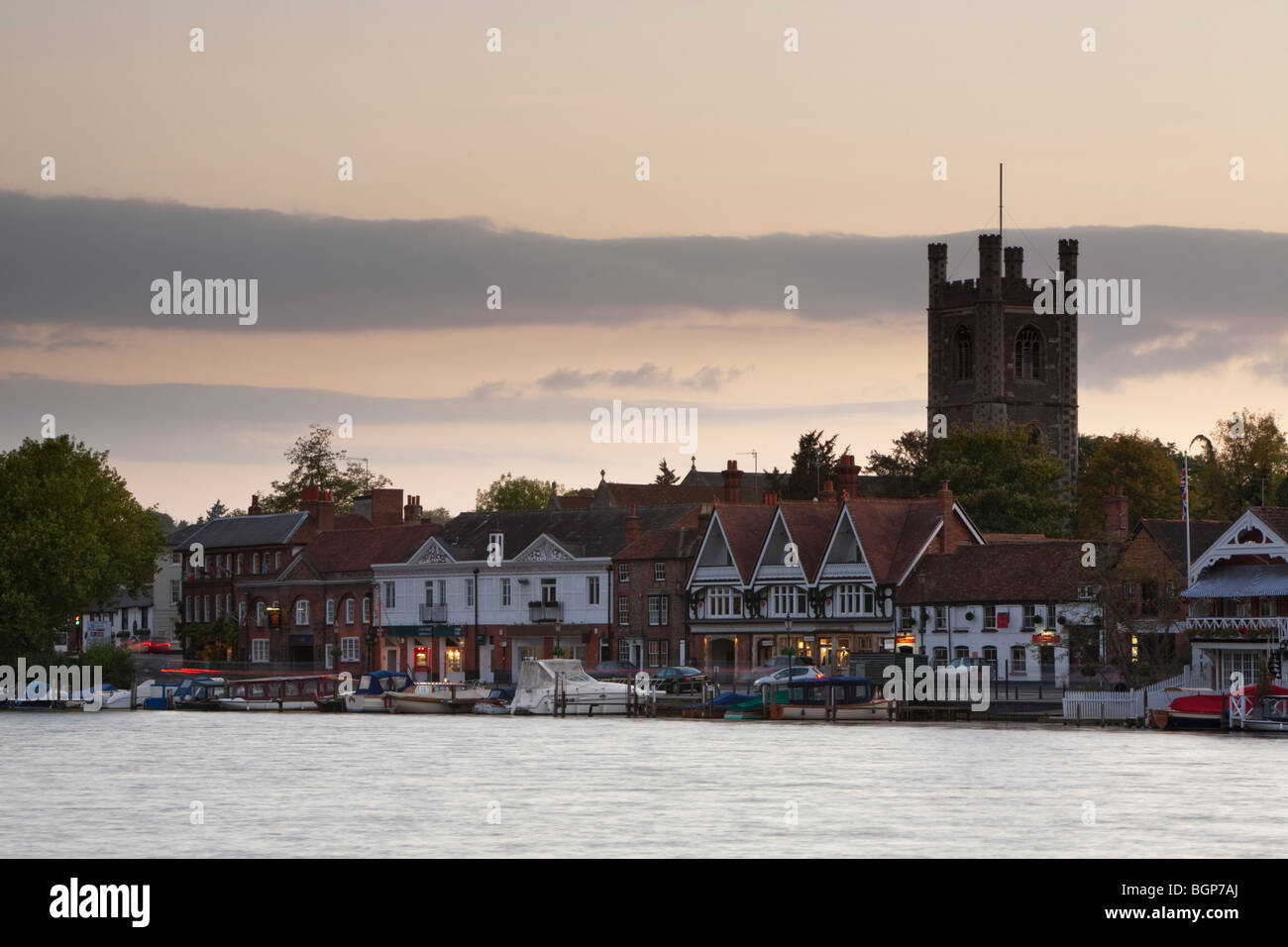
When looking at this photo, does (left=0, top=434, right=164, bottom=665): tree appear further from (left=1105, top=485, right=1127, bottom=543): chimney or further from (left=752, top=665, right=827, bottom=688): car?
(left=1105, top=485, right=1127, bottom=543): chimney

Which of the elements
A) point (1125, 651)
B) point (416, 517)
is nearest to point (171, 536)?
point (416, 517)

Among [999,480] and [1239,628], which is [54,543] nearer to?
[999,480]

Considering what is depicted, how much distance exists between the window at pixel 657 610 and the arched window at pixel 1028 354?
212 ft

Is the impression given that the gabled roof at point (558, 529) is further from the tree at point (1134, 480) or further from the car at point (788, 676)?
the tree at point (1134, 480)

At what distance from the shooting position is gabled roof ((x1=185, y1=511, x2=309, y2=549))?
462 feet

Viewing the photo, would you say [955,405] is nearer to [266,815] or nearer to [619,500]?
[619,500]

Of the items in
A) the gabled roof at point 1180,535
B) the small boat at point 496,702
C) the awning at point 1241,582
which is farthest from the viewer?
the small boat at point 496,702

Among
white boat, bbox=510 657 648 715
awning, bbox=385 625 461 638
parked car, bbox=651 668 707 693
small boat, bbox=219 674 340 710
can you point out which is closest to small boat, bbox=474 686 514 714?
white boat, bbox=510 657 648 715

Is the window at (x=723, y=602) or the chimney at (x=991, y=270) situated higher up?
the chimney at (x=991, y=270)

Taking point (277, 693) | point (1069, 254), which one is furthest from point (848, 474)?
point (1069, 254)

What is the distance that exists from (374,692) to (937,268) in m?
86.0

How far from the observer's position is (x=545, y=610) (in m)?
119

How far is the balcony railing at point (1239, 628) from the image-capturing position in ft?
266

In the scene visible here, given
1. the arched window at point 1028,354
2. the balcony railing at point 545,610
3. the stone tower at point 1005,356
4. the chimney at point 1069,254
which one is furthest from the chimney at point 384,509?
the chimney at point 1069,254
